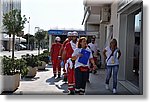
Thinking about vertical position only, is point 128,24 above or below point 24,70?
above

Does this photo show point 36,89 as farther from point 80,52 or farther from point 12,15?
point 12,15

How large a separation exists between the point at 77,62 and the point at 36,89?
2290mm

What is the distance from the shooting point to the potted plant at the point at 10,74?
8453 mm

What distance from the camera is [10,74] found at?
343 inches

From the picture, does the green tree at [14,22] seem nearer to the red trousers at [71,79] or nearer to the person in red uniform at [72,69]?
the person in red uniform at [72,69]

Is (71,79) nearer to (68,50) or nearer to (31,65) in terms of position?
(68,50)

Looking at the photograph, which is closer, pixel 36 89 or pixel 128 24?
pixel 36 89

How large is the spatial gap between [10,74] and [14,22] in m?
6.66

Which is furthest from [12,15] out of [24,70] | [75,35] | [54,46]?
[75,35]

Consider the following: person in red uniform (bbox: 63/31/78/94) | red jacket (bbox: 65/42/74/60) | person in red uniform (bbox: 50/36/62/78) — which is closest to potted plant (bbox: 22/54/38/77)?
person in red uniform (bbox: 50/36/62/78)

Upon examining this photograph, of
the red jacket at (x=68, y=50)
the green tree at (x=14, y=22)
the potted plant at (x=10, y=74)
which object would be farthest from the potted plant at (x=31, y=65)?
the red jacket at (x=68, y=50)

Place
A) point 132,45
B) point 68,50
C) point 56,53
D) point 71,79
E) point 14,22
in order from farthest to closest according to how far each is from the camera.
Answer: point 14,22 → point 56,53 → point 132,45 → point 68,50 → point 71,79

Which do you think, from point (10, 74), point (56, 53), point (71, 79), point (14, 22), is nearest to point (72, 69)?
point (71, 79)

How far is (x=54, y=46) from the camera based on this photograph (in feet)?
40.4
